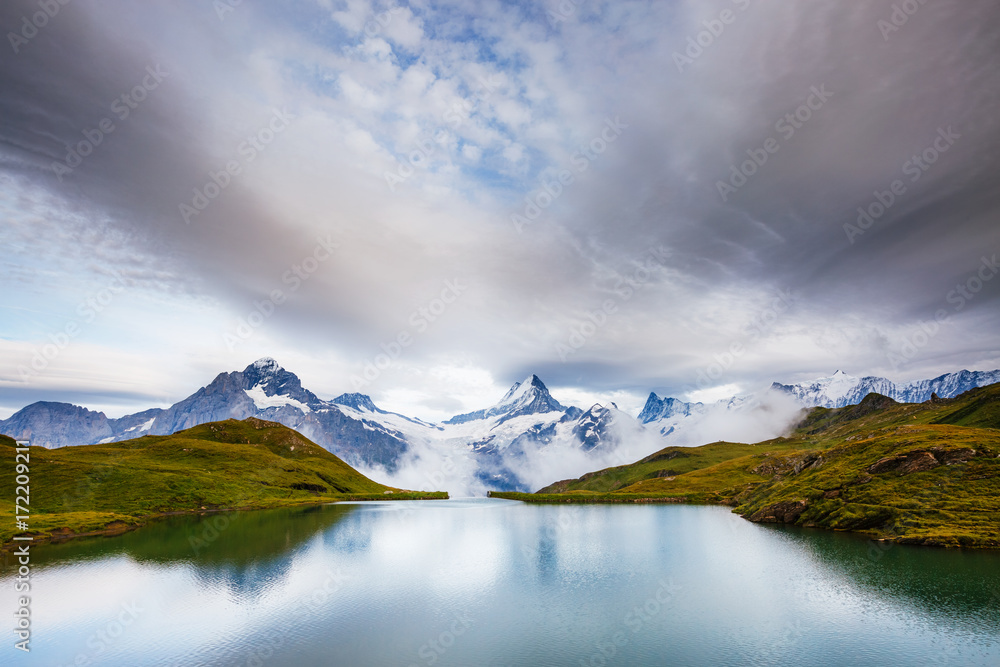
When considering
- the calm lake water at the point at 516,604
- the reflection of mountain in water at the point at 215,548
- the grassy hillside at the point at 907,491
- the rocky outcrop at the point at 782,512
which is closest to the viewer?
the calm lake water at the point at 516,604

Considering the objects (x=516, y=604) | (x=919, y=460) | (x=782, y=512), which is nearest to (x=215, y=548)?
(x=516, y=604)

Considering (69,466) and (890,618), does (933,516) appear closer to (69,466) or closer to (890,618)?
(890,618)

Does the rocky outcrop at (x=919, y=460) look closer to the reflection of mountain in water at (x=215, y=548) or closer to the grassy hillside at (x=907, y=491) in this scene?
the grassy hillside at (x=907, y=491)

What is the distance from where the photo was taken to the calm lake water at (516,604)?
41094 millimetres

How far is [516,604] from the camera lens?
55.8 meters

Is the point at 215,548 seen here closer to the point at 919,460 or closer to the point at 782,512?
the point at 782,512

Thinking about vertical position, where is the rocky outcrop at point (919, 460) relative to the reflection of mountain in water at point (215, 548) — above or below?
above

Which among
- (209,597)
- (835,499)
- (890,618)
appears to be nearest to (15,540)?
(209,597)

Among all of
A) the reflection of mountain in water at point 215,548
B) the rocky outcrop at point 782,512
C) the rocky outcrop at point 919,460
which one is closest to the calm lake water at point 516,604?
the reflection of mountain in water at point 215,548

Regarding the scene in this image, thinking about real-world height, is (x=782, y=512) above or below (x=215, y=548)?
above

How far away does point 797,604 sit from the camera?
5316cm

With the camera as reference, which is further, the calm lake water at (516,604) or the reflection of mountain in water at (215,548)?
the reflection of mountain in water at (215,548)

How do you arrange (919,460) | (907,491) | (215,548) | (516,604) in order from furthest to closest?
(919,460) < (907,491) < (215,548) < (516,604)

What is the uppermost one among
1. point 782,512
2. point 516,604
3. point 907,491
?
point 907,491
